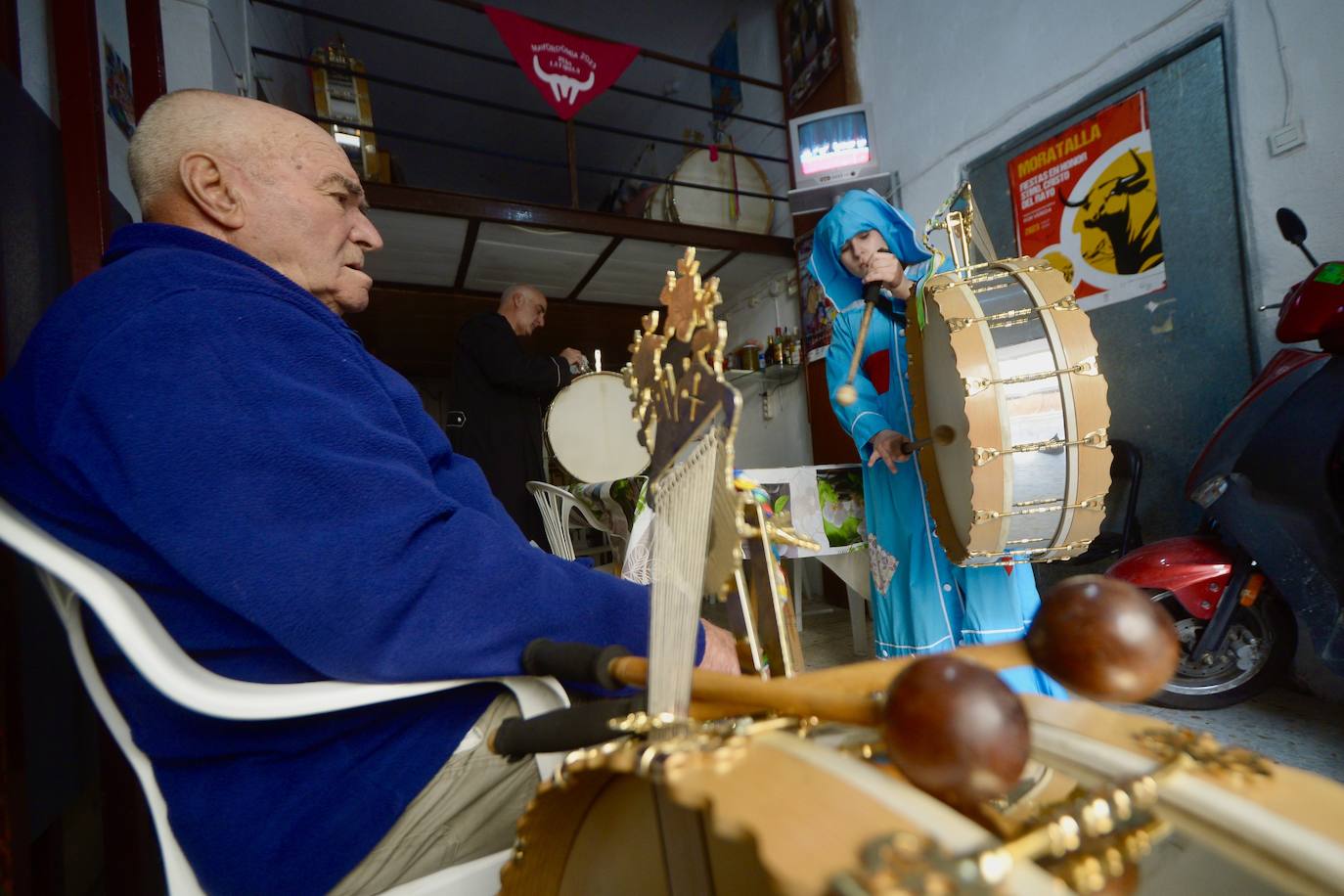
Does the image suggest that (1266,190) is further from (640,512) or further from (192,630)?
(192,630)

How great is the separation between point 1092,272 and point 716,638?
2588 millimetres

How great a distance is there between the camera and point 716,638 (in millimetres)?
726

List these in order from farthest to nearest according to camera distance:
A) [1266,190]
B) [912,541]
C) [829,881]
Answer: [1266,190] < [912,541] < [829,881]

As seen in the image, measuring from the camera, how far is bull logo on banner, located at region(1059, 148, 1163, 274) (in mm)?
2240

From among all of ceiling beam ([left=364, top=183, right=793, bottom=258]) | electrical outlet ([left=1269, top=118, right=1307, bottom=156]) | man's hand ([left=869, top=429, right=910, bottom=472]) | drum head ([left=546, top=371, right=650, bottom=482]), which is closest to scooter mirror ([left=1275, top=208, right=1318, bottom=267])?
electrical outlet ([left=1269, top=118, right=1307, bottom=156])

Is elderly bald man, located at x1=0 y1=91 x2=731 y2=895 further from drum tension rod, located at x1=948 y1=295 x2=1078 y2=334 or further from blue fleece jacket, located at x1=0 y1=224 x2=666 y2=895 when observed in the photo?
drum tension rod, located at x1=948 y1=295 x2=1078 y2=334

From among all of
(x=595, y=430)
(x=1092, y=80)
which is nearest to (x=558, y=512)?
(x=595, y=430)

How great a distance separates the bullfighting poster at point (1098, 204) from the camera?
2.26 meters

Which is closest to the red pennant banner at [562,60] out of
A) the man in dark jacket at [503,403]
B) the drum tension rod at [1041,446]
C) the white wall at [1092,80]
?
the man in dark jacket at [503,403]

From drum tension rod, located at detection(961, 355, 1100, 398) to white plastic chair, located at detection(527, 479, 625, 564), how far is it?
198 centimetres

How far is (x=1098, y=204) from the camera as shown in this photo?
2410 millimetres

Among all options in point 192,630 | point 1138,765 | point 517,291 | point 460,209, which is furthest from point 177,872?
point 460,209

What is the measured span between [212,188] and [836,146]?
3.39 meters

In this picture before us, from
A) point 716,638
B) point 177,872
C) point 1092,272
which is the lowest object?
point 177,872
